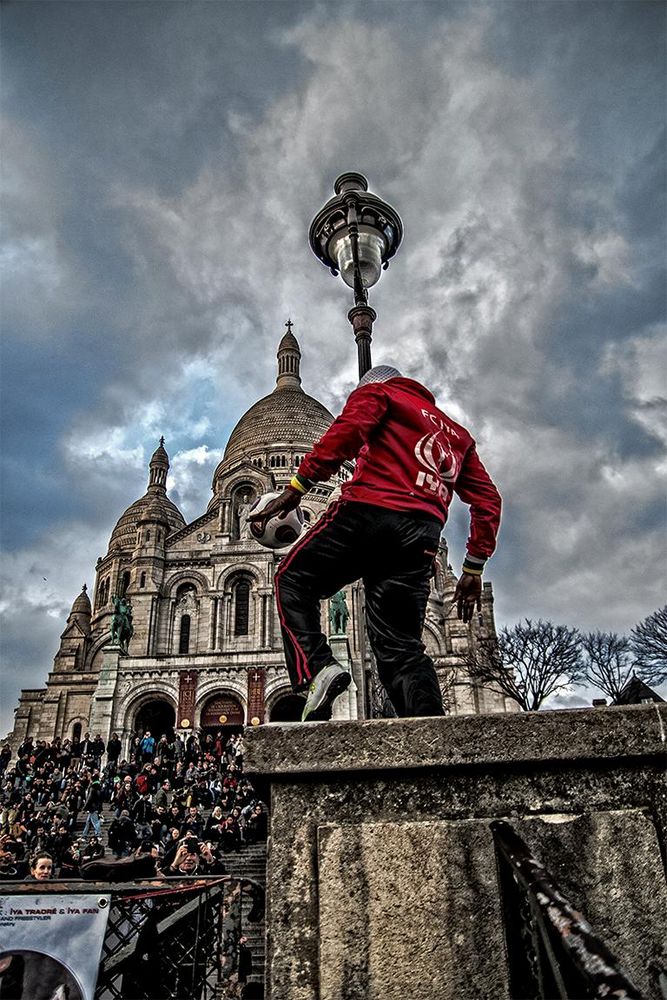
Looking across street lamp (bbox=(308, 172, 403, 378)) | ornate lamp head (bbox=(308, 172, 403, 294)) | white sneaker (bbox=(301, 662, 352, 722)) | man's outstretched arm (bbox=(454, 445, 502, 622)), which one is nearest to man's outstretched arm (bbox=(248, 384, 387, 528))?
man's outstretched arm (bbox=(454, 445, 502, 622))

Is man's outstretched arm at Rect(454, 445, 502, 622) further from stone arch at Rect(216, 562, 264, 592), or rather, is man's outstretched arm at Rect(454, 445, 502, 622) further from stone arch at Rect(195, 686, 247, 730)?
stone arch at Rect(216, 562, 264, 592)

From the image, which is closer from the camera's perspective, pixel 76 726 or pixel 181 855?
pixel 181 855

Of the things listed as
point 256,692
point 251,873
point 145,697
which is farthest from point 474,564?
point 145,697

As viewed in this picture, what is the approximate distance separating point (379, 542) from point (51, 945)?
7.82ft

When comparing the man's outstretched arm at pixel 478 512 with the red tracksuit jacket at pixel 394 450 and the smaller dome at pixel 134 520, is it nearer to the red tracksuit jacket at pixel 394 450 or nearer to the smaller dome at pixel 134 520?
the red tracksuit jacket at pixel 394 450

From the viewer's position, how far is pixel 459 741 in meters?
2.36

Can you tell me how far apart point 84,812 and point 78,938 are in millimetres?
18131

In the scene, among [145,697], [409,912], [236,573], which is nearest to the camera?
[409,912]

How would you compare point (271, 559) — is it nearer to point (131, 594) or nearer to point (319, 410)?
point (131, 594)

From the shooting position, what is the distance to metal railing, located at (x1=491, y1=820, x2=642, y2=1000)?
1.33 m

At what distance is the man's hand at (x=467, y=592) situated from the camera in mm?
3729

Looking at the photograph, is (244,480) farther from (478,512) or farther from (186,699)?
(478,512)

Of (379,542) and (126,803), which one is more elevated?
(126,803)

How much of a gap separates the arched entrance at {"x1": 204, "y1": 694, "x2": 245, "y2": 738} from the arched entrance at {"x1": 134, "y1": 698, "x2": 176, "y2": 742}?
1624mm
